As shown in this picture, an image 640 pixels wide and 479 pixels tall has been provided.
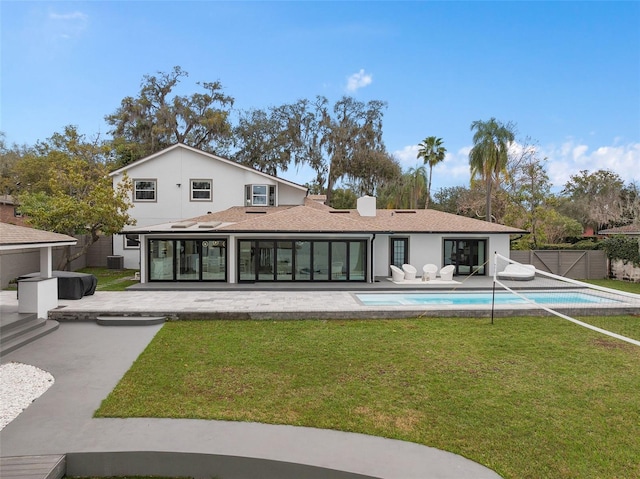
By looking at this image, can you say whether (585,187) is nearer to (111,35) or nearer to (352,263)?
(352,263)

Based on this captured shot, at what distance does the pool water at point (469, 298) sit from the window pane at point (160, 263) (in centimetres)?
823

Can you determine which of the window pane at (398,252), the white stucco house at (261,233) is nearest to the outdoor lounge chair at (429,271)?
the white stucco house at (261,233)

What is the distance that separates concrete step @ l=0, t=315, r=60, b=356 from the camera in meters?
8.18

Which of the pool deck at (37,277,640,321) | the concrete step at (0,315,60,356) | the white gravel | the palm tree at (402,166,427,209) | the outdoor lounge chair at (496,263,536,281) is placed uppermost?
the palm tree at (402,166,427,209)

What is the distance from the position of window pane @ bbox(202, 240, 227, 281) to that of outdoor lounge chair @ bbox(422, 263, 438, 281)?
353 inches

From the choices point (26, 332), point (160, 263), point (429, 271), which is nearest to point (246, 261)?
point (160, 263)

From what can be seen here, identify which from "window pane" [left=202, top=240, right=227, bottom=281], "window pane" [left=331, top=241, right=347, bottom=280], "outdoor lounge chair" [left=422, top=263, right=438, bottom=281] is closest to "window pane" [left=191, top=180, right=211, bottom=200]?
"window pane" [left=202, top=240, right=227, bottom=281]

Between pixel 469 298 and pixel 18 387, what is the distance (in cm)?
1292

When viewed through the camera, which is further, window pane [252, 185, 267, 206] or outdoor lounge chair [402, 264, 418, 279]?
window pane [252, 185, 267, 206]

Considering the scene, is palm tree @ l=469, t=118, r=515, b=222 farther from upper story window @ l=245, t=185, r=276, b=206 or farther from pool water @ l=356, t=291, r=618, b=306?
upper story window @ l=245, t=185, r=276, b=206

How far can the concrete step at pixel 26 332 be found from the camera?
8.18m

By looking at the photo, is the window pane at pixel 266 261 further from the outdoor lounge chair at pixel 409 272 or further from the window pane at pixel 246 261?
Answer: the outdoor lounge chair at pixel 409 272

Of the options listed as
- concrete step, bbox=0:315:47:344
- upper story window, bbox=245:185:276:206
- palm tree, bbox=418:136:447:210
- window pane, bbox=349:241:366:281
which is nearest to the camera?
concrete step, bbox=0:315:47:344

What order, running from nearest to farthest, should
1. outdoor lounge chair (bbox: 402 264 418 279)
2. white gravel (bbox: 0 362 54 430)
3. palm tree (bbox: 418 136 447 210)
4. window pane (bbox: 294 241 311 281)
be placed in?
white gravel (bbox: 0 362 54 430) → window pane (bbox: 294 241 311 281) → outdoor lounge chair (bbox: 402 264 418 279) → palm tree (bbox: 418 136 447 210)
